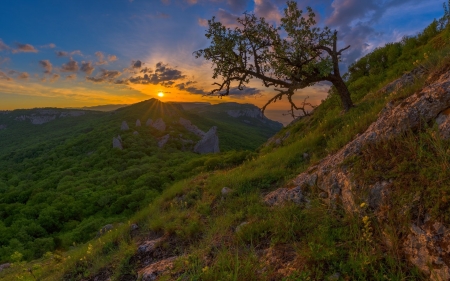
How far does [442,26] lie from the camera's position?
1655 cm

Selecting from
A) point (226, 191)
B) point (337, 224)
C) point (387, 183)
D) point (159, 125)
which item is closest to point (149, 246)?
point (226, 191)

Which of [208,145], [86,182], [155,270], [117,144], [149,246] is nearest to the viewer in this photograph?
[155,270]

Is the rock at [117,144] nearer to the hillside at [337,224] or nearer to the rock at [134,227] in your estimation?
the rock at [134,227]

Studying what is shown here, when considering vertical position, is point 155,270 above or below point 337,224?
below

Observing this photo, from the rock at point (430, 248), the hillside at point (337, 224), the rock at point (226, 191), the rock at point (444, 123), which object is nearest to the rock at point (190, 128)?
the rock at point (226, 191)

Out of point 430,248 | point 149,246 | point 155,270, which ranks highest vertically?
point 430,248

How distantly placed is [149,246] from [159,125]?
91.4 metres

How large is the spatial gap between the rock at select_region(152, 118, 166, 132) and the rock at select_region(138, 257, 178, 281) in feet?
294

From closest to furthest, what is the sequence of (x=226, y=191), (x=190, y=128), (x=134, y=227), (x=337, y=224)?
(x=337, y=224) < (x=226, y=191) < (x=134, y=227) < (x=190, y=128)

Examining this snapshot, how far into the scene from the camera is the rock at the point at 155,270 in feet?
18.3

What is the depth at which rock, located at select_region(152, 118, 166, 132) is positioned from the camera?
93875mm

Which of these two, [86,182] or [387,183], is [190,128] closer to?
[86,182]

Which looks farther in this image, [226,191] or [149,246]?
[226,191]

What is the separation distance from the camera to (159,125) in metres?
95.3
